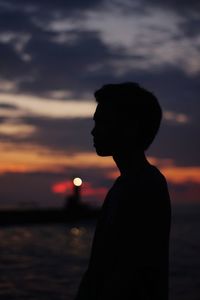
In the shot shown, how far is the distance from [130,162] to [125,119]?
0.66 feet

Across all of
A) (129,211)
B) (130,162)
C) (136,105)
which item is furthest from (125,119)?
(129,211)

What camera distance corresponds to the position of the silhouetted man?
2631mm

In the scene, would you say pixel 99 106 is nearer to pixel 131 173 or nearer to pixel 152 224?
pixel 131 173

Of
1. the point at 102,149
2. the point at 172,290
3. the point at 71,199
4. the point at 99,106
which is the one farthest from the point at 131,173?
the point at 71,199

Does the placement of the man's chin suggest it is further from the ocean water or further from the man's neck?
the ocean water

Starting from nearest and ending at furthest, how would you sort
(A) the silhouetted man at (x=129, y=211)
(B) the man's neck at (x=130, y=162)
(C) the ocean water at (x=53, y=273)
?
1. (A) the silhouetted man at (x=129, y=211)
2. (B) the man's neck at (x=130, y=162)
3. (C) the ocean water at (x=53, y=273)

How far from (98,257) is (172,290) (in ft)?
62.3

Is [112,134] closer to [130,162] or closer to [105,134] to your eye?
[105,134]

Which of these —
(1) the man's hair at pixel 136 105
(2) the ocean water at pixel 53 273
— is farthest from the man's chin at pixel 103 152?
(2) the ocean water at pixel 53 273

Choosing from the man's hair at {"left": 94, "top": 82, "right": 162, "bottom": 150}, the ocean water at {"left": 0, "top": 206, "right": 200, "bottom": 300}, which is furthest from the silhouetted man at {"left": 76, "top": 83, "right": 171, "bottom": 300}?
the ocean water at {"left": 0, "top": 206, "right": 200, "bottom": 300}

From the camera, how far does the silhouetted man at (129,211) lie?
2.63 m

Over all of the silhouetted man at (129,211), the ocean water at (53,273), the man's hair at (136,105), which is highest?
the ocean water at (53,273)

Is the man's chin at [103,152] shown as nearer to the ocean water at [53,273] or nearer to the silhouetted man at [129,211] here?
the silhouetted man at [129,211]

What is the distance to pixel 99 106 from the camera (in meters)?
2.87
